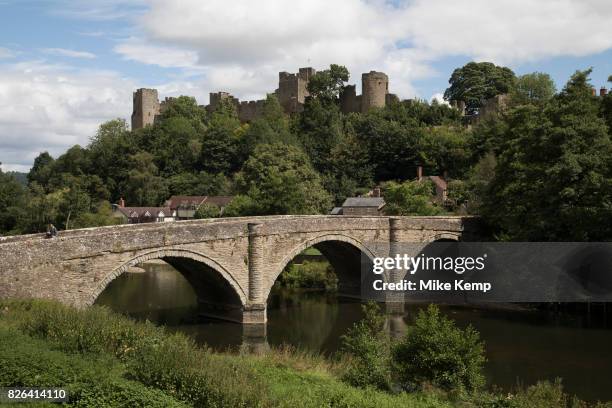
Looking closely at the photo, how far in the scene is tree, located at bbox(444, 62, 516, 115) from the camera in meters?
62.8

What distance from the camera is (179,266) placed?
75.5 feet

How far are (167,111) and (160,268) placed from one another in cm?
3466

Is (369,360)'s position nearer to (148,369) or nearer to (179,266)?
(148,369)

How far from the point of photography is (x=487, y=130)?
4500cm

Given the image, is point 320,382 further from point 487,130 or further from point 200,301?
point 487,130

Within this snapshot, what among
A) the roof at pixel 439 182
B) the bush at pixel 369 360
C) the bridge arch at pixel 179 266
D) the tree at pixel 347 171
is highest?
the tree at pixel 347 171

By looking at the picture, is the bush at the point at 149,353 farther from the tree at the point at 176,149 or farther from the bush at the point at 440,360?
the tree at the point at 176,149

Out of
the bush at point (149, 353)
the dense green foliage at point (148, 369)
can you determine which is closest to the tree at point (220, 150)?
the bush at point (149, 353)

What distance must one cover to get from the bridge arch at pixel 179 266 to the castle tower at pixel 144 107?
54588mm

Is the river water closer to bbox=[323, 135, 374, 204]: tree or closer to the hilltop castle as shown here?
bbox=[323, 135, 374, 204]: tree

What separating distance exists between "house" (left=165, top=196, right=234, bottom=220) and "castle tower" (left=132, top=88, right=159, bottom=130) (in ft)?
72.2

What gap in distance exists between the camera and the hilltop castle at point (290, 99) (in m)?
61.2

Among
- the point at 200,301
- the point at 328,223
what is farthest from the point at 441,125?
the point at 200,301

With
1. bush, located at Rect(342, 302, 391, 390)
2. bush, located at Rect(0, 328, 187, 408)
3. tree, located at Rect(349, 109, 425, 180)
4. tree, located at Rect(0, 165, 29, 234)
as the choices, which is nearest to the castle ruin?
tree, located at Rect(349, 109, 425, 180)
